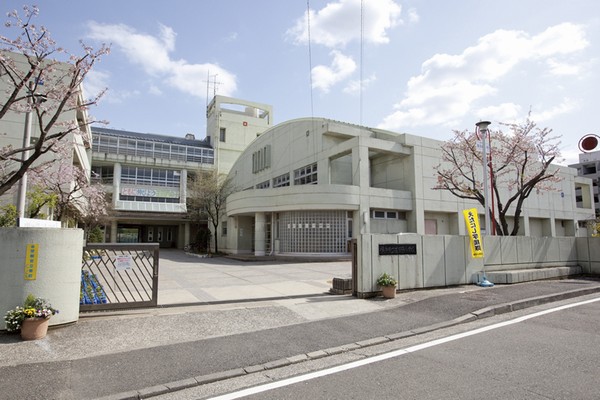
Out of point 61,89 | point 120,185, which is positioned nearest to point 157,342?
point 61,89

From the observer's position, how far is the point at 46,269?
6.36m

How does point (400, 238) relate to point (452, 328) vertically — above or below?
above

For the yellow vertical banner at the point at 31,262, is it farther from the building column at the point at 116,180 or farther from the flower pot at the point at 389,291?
the building column at the point at 116,180

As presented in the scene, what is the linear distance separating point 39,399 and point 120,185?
1863 inches

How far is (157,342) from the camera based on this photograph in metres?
5.93

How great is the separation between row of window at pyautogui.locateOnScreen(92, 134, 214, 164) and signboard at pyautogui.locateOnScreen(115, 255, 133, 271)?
4417 centimetres

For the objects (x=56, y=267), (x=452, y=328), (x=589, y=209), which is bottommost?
(x=452, y=328)

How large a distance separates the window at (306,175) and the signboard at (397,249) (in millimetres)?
17423

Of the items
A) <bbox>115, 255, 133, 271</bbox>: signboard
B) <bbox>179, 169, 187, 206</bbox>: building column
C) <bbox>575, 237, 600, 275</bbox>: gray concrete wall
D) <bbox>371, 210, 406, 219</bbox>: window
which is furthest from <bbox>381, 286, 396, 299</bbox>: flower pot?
<bbox>179, 169, 187, 206</bbox>: building column

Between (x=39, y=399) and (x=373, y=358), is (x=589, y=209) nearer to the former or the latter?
(x=373, y=358)

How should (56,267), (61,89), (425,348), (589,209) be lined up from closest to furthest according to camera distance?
1. (425,348)
2. (56,267)
3. (61,89)
4. (589,209)

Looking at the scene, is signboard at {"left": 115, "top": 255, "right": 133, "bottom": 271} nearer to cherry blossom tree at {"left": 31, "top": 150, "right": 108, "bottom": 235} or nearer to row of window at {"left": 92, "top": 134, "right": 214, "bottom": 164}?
cherry blossom tree at {"left": 31, "top": 150, "right": 108, "bottom": 235}

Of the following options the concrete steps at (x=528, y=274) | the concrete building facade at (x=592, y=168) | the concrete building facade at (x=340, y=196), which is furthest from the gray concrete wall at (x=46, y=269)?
the concrete building facade at (x=592, y=168)

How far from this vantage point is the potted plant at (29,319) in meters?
5.81
